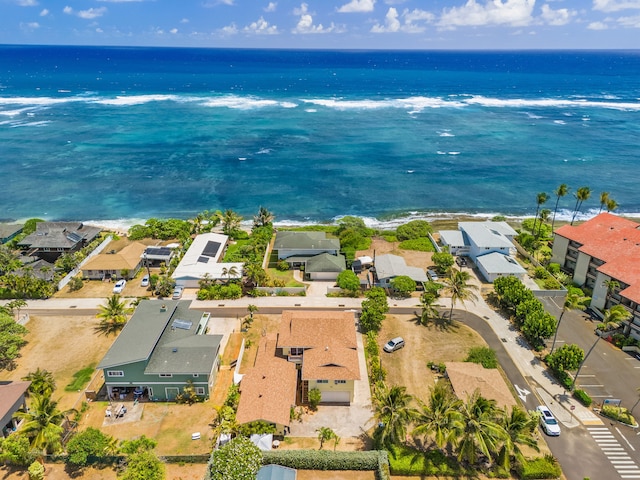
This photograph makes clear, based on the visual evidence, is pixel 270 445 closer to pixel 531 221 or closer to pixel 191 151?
pixel 531 221

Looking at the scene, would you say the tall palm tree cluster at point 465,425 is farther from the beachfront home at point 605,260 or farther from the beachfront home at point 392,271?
the beachfront home at point 392,271

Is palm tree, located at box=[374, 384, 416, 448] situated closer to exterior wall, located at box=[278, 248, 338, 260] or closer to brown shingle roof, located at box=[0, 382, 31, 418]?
brown shingle roof, located at box=[0, 382, 31, 418]

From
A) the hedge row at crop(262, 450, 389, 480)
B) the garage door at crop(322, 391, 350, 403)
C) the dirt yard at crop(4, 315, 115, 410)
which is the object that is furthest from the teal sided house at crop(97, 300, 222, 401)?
the garage door at crop(322, 391, 350, 403)

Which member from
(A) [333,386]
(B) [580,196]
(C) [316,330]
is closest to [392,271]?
(C) [316,330]

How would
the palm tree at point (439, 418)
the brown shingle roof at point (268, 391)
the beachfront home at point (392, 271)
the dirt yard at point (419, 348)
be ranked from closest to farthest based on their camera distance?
the palm tree at point (439, 418)
the brown shingle roof at point (268, 391)
the dirt yard at point (419, 348)
the beachfront home at point (392, 271)

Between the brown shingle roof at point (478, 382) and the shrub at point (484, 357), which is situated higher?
the brown shingle roof at point (478, 382)

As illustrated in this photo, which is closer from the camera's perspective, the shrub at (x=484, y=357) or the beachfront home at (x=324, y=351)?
the beachfront home at (x=324, y=351)

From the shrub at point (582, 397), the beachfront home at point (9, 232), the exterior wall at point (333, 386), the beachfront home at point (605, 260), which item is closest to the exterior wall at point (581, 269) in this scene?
the beachfront home at point (605, 260)
